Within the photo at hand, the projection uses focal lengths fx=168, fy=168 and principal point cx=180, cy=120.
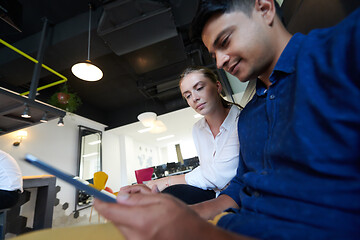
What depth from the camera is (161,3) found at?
8.46 ft

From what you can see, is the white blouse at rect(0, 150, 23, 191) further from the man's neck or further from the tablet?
the man's neck

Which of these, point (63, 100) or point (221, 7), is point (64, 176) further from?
point (63, 100)

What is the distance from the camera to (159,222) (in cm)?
26

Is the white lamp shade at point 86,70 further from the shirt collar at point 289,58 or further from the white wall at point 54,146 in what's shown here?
the shirt collar at point 289,58

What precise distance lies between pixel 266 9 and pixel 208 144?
0.90m

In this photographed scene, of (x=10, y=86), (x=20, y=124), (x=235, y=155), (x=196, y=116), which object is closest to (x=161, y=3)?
(x=235, y=155)

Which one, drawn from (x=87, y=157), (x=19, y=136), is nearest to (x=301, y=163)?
(x=19, y=136)

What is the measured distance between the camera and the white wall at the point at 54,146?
418 cm

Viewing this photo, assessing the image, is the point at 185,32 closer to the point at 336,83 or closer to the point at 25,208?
the point at 336,83

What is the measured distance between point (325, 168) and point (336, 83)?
0.20m

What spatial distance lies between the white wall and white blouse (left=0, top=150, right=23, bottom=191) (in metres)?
1.82

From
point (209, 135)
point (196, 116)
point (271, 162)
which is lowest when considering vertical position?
point (271, 162)

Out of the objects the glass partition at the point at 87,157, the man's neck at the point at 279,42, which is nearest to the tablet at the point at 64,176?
the man's neck at the point at 279,42

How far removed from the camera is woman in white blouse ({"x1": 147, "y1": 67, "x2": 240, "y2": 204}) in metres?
1.05
